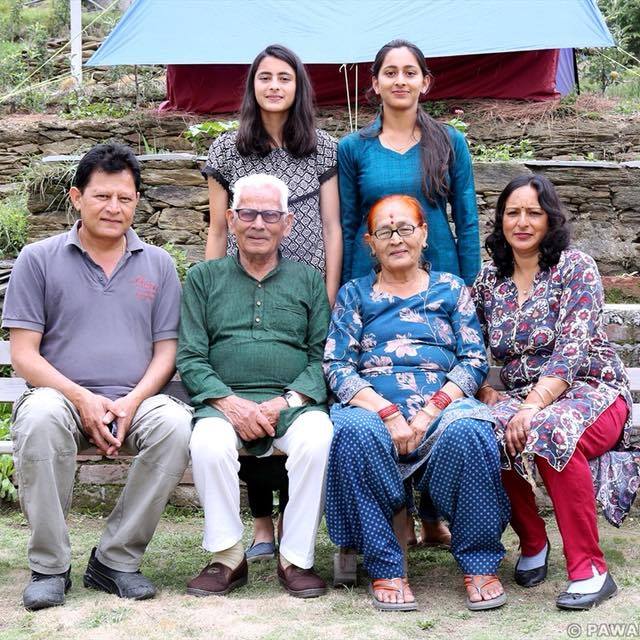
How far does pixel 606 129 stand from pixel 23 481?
634 cm

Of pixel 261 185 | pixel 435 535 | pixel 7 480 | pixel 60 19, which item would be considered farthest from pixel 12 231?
pixel 60 19

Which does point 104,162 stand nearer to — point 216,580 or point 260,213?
point 260,213

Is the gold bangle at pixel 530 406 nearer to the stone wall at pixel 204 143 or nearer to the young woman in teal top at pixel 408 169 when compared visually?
the young woman in teal top at pixel 408 169

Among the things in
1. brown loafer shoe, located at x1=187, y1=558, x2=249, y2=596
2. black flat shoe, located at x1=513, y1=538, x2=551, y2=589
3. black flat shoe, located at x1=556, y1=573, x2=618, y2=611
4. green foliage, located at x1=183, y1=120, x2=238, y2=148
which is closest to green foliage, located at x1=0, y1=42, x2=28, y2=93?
green foliage, located at x1=183, y1=120, x2=238, y2=148

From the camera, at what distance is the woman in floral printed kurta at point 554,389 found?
9.93 ft

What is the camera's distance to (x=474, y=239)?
3742mm

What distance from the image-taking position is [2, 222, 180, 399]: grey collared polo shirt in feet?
10.9

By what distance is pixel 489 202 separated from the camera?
6.10 meters

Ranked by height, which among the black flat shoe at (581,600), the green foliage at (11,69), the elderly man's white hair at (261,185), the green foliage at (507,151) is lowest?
the black flat shoe at (581,600)

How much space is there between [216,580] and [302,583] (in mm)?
299

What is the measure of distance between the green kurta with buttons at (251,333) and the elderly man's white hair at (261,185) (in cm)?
23

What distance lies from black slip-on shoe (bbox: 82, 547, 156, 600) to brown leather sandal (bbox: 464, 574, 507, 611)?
106cm

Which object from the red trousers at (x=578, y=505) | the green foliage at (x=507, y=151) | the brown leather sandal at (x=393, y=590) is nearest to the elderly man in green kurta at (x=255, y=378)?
the brown leather sandal at (x=393, y=590)

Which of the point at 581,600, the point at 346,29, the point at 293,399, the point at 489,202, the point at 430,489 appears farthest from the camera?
the point at 346,29
